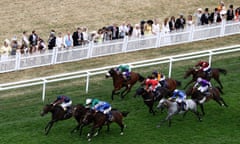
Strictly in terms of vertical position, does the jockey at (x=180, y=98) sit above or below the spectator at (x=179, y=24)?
below

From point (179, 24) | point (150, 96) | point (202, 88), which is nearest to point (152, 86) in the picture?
point (150, 96)

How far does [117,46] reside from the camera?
24328mm

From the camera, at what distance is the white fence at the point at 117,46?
22.7m

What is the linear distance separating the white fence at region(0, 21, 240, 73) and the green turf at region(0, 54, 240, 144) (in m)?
2.67

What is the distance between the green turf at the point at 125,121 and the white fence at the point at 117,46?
2.67 metres

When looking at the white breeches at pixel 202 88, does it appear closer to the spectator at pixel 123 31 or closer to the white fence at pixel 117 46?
the white fence at pixel 117 46

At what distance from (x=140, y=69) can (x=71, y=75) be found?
2323 millimetres

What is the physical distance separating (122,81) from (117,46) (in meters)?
5.05

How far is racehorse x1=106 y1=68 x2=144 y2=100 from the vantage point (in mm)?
19281

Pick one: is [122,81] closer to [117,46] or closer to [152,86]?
[152,86]

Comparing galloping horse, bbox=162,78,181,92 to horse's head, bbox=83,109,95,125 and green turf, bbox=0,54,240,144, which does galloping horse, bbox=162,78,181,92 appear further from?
horse's head, bbox=83,109,95,125

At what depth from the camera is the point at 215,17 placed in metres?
26.2

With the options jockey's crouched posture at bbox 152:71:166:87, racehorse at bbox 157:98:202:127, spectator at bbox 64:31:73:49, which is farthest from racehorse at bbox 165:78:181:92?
spectator at bbox 64:31:73:49

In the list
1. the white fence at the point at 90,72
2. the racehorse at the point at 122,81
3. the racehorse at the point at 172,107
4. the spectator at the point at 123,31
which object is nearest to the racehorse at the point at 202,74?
the white fence at the point at 90,72
